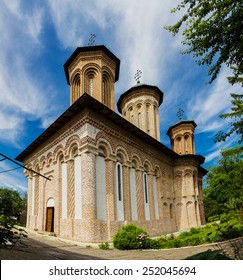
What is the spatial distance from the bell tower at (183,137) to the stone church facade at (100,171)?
17.5 feet

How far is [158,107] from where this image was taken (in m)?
25.2

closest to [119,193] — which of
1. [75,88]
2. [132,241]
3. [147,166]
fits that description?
[132,241]

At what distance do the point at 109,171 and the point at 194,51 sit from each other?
872 cm

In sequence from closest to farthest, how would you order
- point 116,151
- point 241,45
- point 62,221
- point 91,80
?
point 241,45 < point 62,221 < point 116,151 < point 91,80

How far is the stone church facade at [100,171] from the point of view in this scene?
494 inches

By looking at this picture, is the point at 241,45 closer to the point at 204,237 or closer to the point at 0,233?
the point at 0,233

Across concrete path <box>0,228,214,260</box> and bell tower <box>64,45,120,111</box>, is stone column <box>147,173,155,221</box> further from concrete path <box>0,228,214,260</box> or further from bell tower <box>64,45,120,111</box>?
concrete path <box>0,228,214,260</box>

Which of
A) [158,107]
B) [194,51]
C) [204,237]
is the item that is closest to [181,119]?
[158,107]

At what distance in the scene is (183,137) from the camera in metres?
28.5

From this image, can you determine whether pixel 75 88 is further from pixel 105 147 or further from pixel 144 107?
pixel 144 107

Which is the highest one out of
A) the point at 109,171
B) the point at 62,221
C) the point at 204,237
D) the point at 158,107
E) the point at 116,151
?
the point at 158,107

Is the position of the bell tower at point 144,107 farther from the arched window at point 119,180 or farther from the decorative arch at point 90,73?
the arched window at point 119,180

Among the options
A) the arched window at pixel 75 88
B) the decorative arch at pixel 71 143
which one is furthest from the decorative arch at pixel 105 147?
the arched window at pixel 75 88

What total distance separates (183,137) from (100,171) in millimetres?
17573
